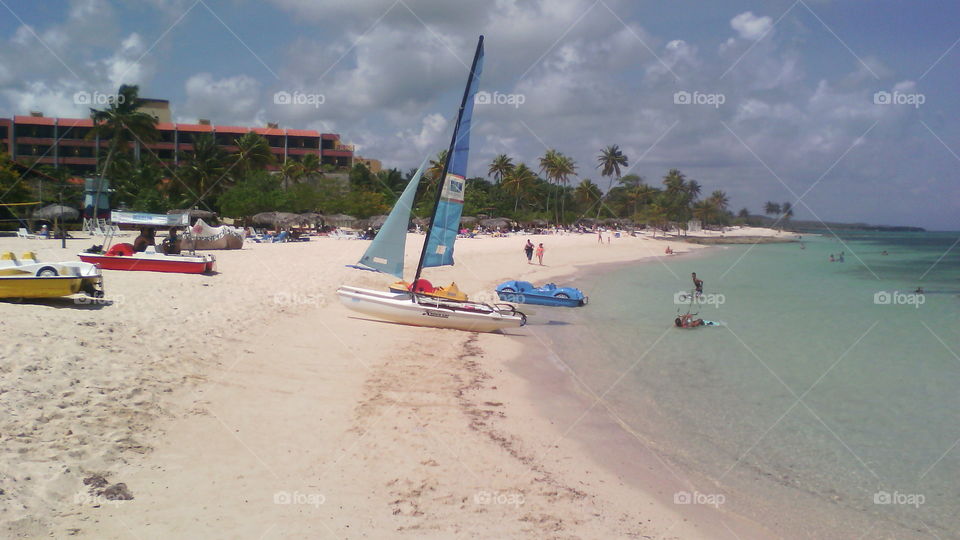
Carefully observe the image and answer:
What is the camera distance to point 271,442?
24.6 feet

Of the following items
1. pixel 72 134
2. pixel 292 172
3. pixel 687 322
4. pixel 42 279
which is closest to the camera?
pixel 42 279

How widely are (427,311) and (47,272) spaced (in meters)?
8.40

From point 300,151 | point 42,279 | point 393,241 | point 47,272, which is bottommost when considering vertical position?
point 42,279

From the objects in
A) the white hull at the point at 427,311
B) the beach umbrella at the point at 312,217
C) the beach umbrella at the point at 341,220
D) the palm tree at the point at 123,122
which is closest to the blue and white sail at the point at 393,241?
the white hull at the point at 427,311

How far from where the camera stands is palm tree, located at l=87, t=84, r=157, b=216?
52438 mm

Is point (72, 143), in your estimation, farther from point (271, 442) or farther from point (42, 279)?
point (271, 442)

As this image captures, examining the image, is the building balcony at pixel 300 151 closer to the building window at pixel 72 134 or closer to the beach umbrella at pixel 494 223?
the building window at pixel 72 134

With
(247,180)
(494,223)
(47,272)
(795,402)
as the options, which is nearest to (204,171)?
(247,180)

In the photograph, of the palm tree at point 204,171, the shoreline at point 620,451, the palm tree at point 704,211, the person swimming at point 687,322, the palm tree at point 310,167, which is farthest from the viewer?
the palm tree at point 704,211

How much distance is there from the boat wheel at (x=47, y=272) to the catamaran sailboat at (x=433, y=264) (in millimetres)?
6349

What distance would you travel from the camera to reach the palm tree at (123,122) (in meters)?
52.4

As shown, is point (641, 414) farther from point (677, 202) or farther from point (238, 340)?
point (677, 202)

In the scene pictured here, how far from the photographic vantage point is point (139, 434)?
6.99 meters

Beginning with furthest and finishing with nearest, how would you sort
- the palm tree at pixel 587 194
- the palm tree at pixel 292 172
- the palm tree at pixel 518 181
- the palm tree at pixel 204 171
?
the palm tree at pixel 587 194 < the palm tree at pixel 518 181 < the palm tree at pixel 292 172 < the palm tree at pixel 204 171
